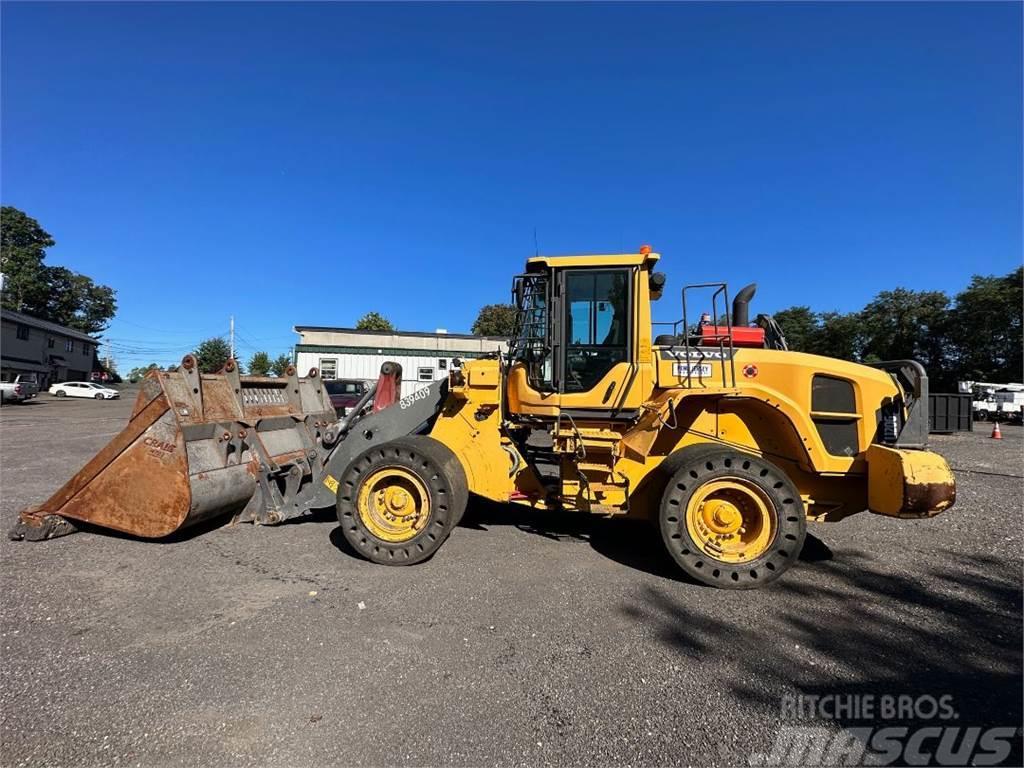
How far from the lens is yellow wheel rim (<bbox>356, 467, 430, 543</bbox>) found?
469cm

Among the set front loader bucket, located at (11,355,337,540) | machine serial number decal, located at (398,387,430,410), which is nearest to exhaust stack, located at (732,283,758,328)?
machine serial number decal, located at (398,387,430,410)

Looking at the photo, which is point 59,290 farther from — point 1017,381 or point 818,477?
point 1017,381

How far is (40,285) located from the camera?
54125 mm

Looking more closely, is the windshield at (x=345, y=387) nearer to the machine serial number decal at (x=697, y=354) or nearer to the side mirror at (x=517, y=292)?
the side mirror at (x=517, y=292)

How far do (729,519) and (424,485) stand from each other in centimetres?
271

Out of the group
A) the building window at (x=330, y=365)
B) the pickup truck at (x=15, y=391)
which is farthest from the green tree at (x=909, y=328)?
the pickup truck at (x=15, y=391)

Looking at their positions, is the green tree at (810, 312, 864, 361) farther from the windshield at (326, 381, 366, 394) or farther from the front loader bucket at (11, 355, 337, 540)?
the front loader bucket at (11, 355, 337, 540)

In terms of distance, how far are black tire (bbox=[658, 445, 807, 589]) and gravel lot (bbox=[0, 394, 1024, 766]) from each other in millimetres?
204

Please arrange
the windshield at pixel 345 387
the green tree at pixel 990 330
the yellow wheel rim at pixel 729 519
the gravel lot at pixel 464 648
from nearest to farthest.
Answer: the gravel lot at pixel 464 648, the yellow wheel rim at pixel 729 519, the windshield at pixel 345 387, the green tree at pixel 990 330

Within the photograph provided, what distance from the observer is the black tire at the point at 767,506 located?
4.14 meters

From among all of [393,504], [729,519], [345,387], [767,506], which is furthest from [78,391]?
[767,506]

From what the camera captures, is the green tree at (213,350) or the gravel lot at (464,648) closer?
the gravel lot at (464,648)

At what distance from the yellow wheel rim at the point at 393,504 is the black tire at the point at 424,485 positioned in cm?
4

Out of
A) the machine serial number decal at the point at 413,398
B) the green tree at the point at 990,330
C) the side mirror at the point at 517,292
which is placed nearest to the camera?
the side mirror at the point at 517,292
